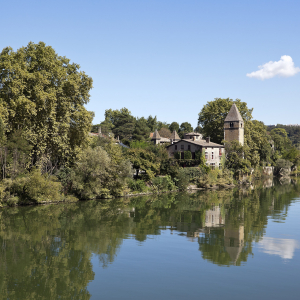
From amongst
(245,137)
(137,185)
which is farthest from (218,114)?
(137,185)

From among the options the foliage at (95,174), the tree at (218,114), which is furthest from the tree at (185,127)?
the foliage at (95,174)

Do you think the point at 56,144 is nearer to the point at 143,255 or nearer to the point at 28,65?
the point at 28,65

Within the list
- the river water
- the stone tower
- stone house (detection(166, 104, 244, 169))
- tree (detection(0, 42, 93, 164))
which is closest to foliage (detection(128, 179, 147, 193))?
tree (detection(0, 42, 93, 164))

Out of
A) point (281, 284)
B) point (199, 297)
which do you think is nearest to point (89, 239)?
point (199, 297)

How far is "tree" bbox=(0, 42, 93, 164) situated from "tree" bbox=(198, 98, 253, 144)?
122 feet

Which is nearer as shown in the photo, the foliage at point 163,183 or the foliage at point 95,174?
the foliage at point 95,174

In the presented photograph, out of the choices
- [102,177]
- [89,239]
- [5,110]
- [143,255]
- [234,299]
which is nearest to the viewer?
[234,299]

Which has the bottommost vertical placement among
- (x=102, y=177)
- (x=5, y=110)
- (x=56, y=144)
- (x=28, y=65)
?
(x=102, y=177)

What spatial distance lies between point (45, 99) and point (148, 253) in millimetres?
20431

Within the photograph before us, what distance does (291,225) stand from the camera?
26312 mm

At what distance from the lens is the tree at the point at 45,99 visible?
32.9 meters

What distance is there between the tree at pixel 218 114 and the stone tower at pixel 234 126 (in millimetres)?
3818

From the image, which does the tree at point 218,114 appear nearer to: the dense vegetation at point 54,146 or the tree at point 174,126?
the dense vegetation at point 54,146

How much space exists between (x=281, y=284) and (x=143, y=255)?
706 centimetres
